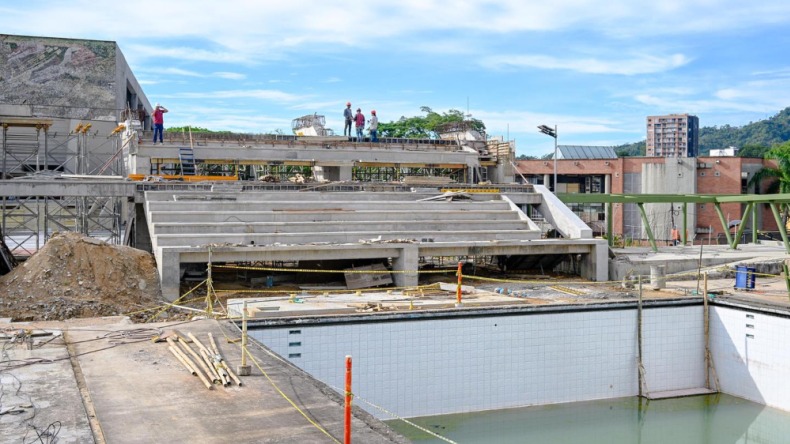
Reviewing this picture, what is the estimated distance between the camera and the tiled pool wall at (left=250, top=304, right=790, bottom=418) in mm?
14641

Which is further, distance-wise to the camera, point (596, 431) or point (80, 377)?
point (596, 431)

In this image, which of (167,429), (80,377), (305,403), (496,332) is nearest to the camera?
(167,429)

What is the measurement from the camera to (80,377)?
1035 centimetres

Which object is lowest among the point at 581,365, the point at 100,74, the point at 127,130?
the point at 581,365

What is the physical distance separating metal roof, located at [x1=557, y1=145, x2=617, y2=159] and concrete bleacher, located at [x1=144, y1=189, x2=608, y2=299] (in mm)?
33486

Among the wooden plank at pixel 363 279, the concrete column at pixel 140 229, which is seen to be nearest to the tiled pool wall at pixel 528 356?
the wooden plank at pixel 363 279

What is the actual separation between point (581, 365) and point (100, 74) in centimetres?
3576

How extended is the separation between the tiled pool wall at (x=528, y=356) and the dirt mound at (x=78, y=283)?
5.46 meters

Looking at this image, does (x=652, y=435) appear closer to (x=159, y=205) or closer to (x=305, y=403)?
(x=305, y=403)

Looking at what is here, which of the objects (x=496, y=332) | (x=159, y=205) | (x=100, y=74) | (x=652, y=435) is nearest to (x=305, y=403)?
(x=496, y=332)

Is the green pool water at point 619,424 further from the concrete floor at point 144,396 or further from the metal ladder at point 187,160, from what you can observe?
the metal ladder at point 187,160

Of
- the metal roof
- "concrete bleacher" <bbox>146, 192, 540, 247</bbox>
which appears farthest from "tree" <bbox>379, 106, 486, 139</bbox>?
"concrete bleacher" <bbox>146, 192, 540, 247</bbox>

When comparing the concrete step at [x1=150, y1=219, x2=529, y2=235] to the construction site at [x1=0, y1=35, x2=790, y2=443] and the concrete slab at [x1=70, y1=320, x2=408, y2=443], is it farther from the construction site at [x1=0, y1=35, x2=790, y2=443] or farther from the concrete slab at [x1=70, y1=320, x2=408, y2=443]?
the concrete slab at [x1=70, y1=320, x2=408, y2=443]

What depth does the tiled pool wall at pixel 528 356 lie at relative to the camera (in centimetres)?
1464
